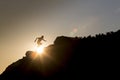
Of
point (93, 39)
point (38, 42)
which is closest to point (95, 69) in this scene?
point (93, 39)

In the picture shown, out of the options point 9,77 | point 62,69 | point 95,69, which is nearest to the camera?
point 95,69

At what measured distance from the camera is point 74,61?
5375cm

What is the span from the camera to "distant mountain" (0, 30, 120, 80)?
49156 mm

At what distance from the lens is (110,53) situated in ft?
170

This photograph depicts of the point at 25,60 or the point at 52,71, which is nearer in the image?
the point at 52,71

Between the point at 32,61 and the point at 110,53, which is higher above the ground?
the point at 32,61

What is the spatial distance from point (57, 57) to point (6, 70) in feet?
57.1

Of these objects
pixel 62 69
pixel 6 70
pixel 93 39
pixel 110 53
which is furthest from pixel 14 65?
pixel 110 53

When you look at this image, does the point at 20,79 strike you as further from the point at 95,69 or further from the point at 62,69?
the point at 95,69

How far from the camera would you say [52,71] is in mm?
54438

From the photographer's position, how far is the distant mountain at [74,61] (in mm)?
49156

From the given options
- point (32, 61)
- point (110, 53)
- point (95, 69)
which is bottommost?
point (95, 69)

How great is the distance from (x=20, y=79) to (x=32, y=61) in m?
5.12

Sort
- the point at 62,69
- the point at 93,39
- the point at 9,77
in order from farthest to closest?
the point at 9,77, the point at 93,39, the point at 62,69
